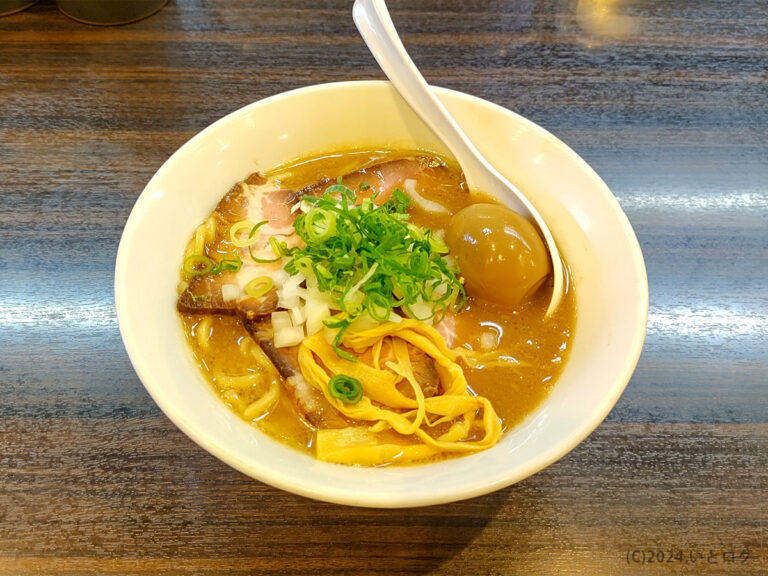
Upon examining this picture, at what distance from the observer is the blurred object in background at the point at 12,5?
2.33 metres

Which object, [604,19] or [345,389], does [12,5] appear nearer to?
[345,389]

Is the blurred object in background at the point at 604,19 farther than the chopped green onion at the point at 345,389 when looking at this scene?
Yes

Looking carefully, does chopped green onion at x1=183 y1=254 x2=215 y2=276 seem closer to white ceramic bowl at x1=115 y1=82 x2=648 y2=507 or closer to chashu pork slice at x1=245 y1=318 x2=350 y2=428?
white ceramic bowl at x1=115 y1=82 x2=648 y2=507

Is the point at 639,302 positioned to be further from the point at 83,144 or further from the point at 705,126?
the point at 83,144

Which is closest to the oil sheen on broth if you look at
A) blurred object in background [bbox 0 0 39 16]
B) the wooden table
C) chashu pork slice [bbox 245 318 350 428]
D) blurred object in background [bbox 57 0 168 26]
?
chashu pork slice [bbox 245 318 350 428]

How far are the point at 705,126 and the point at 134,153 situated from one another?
212 centimetres

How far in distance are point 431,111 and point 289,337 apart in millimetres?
775

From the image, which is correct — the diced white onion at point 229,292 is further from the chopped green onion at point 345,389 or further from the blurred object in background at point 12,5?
the blurred object in background at point 12,5

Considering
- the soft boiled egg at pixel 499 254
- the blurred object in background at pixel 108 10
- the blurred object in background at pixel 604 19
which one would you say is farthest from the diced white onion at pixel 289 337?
the blurred object in background at pixel 604 19

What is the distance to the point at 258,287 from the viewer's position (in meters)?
1.44

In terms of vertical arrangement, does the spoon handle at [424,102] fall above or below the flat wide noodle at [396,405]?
above

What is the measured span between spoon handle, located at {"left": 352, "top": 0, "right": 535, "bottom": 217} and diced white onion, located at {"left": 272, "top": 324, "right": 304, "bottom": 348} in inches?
27.4

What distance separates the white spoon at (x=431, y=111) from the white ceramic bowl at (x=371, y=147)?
0.14 feet

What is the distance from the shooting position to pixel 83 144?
1.98m
